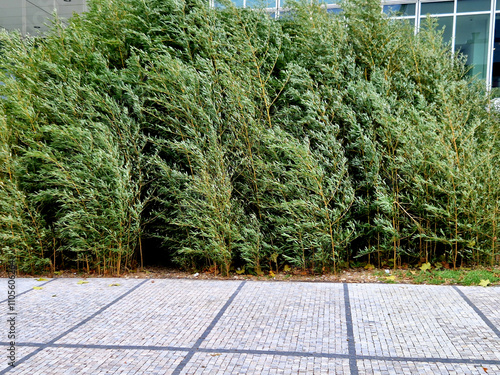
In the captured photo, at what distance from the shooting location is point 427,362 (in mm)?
Result: 2982

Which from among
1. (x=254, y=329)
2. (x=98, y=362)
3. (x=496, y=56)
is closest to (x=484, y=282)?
(x=254, y=329)

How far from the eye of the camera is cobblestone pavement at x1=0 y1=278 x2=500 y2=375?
3.00 m

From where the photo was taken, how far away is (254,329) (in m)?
3.62

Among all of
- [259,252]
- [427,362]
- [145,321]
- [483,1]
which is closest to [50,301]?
[145,321]

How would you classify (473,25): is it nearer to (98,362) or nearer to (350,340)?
(350,340)

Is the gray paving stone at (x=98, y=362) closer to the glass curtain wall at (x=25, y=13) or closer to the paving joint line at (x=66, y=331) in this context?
the paving joint line at (x=66, y=331)

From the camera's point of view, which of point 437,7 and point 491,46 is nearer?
point 491,46

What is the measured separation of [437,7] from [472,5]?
0.96m

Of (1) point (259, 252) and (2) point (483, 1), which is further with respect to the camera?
(2) point (483, 1)

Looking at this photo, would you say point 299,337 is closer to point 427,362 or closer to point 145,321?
point 427,362

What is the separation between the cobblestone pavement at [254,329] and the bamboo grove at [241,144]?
74 centimetres

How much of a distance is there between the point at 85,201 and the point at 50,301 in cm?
141

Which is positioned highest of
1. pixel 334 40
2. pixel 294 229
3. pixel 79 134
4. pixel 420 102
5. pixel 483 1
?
pixel 483 1

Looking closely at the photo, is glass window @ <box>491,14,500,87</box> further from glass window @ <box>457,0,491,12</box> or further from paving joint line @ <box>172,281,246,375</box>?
paving joint line @ <box>172,281,246,375</box>
